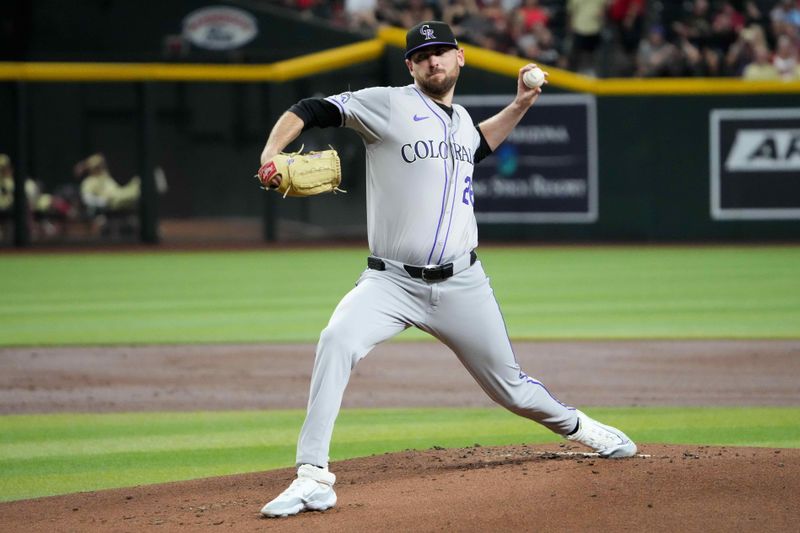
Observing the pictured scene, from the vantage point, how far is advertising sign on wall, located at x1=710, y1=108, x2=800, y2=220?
58.1ft

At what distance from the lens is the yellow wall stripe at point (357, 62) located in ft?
58.8

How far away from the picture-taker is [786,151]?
17.7 m

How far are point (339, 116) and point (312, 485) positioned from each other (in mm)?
1400

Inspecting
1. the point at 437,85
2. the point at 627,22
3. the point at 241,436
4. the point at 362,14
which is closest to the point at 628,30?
Result: the point at 627,22

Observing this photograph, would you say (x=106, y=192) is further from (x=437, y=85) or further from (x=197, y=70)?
(x=437, y=85)

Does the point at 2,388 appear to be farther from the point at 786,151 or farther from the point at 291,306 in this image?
the point at 786,151

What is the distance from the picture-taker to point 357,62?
19.0 meters

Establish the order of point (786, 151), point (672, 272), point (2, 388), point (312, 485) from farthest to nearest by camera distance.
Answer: point (786, 151), point (672, 272), point (2, 388), point (312, 485)

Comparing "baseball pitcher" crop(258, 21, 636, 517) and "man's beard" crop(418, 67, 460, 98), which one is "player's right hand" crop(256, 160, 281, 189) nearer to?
"baseball pitcher" crop(258, 21, 636, 517)

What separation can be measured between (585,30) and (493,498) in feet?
49.5

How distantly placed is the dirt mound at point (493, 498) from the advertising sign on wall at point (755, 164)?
42.0ft

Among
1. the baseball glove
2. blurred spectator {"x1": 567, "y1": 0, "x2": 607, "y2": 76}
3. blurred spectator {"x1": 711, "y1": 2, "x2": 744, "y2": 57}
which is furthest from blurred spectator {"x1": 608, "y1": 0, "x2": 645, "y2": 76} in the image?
the baseball glove

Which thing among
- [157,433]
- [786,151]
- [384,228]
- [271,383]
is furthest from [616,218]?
[384,228]

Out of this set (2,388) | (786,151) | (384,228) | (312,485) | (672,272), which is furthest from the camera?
(786,151)
